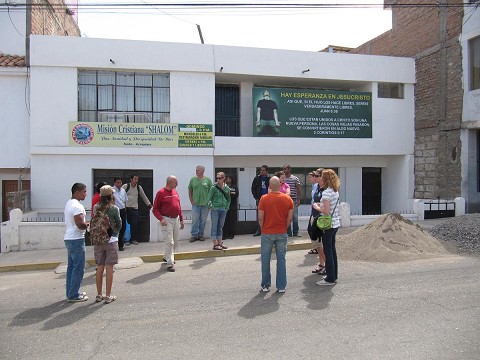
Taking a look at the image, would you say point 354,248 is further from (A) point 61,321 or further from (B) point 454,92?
(B) point 454,92

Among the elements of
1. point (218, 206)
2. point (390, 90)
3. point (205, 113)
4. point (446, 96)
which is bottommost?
point (218, 206)

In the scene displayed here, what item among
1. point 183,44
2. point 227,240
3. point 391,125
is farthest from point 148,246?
point 391,125

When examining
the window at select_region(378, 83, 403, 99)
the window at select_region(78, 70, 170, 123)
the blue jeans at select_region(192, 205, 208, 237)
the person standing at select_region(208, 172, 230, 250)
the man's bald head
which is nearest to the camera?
the man's bald head

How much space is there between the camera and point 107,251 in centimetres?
591

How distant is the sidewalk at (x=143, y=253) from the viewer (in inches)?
335

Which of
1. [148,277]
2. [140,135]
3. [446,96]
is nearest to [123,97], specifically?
[140,135]

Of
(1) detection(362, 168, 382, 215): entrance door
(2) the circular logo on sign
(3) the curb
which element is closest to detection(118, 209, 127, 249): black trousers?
(3) the curb

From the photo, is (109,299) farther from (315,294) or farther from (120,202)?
(120,202)

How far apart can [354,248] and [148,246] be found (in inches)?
191

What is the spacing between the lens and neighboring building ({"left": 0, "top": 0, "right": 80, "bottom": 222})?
12.7 meters

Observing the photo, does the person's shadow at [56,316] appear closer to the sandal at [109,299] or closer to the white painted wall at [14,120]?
the sandal at [109,299]

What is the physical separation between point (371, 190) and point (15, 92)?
1317cm

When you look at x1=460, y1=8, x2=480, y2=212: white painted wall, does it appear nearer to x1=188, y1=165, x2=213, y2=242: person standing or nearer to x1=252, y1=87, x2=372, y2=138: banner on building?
x1=252, y1=87, x2=372, y2=138: banner on building

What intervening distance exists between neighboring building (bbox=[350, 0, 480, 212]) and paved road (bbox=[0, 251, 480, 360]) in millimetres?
7834
